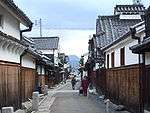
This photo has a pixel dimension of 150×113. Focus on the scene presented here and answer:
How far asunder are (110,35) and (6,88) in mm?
32169

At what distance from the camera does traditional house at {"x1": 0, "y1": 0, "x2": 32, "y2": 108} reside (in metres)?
17.1

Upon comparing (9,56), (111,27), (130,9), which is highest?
(130,9)

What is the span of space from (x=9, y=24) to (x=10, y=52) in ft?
5.16

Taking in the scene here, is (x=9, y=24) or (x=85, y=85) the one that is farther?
(x=85, y=85)

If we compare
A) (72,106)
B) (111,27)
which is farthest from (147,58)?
(111,27)

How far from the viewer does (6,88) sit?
18.2 m

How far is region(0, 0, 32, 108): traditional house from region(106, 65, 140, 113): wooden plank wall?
6234mm

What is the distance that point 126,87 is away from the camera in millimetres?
24141

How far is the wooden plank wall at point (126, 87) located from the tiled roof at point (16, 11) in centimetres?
635

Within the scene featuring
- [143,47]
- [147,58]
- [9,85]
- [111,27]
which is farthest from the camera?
[111,27]

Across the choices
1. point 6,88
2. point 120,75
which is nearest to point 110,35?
point 120,75

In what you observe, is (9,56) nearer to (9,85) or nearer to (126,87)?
(9,85)

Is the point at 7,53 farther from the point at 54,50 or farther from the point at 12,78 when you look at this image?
the point at 54,50

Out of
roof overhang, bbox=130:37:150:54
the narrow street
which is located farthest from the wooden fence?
roof overhang, bbox=130:37:150:54
